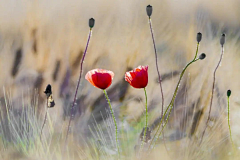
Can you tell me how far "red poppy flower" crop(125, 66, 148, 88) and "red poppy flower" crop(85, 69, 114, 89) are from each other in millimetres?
44

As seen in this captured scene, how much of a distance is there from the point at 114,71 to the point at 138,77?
7cm

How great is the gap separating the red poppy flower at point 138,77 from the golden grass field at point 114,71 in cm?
4

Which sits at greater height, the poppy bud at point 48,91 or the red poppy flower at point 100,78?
the red poppy flower at point 100,78

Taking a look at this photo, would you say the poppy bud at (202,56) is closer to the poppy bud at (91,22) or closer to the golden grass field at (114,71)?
the golden grass field at (114,71)

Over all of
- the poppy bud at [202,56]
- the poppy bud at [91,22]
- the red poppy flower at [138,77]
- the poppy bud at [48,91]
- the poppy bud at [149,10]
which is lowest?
the poppy bud at [48,91]

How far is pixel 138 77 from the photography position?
2.12ft

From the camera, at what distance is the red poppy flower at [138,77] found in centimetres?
65

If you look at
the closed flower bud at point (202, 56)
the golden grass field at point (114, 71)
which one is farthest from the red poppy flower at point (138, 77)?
the closed flower bud at point (202, 56)

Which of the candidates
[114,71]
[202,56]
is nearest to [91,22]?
[114,71]

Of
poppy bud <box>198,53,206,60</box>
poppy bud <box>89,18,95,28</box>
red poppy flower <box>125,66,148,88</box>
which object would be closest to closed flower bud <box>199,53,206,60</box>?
poppy bud <box>198,53,206,60</box>

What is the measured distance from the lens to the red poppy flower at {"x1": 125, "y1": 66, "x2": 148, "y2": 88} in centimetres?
65

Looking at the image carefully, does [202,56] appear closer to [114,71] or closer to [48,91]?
[114,71]

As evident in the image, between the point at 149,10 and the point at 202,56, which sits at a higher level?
the point at 149,10

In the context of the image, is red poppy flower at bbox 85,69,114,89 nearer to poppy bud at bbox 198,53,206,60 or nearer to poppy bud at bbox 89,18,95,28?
poppy bud at bbox 89,18,95,28
